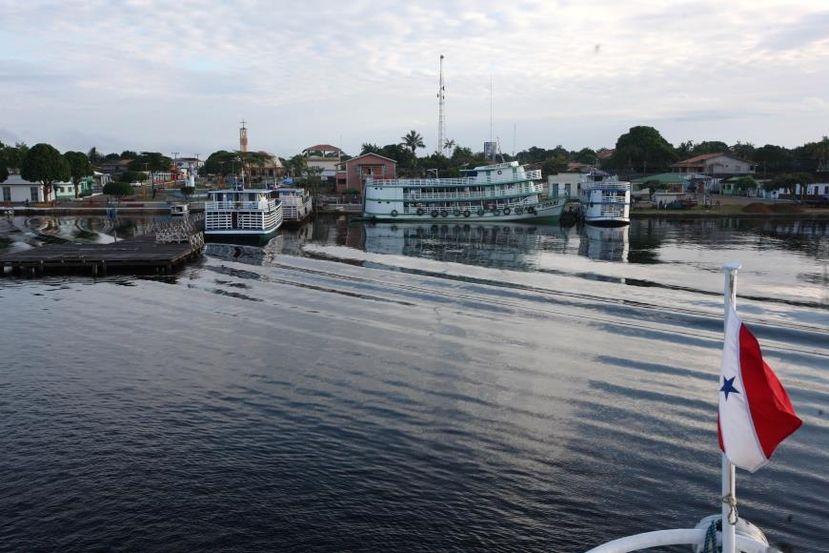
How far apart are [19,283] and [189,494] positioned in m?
28.2

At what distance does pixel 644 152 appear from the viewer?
123250 mm

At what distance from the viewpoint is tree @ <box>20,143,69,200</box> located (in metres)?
86.9

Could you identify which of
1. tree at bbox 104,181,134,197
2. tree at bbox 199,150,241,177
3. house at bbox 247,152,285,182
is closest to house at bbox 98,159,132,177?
tree at bbox 199,150,241,177

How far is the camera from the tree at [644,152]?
123188mm

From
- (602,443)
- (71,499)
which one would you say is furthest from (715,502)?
(71,499)

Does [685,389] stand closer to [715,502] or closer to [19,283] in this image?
[715,502]

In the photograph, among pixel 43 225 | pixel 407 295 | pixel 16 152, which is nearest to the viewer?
pixel 407 295

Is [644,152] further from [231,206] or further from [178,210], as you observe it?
[231,206]

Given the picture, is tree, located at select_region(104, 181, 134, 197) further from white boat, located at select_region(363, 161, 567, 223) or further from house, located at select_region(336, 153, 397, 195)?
white boat, located at select_region(363, 161, 567, 223)

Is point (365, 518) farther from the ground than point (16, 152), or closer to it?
closer to it

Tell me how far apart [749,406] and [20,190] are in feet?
343

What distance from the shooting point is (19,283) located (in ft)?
115

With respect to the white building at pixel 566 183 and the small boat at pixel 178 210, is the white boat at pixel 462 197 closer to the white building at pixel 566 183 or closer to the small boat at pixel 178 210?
the white building at pixel 566 183

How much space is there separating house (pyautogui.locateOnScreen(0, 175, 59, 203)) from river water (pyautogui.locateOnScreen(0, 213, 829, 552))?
6664 centimetres
